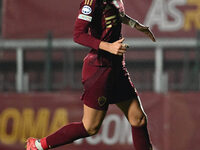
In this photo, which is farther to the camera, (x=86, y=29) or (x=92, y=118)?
(x=92, y=118)

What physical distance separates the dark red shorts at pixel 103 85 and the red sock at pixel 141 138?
32 centimetres

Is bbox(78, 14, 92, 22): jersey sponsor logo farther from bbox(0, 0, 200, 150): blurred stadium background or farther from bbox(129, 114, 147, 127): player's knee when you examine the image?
bbox(0, 0, 200, 150): blurred stadium background

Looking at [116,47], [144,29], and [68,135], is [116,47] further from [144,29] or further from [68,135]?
[68,135]

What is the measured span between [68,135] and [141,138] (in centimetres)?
61

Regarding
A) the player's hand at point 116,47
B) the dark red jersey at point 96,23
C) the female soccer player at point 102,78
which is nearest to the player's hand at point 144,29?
the female soccer player at point 102,78

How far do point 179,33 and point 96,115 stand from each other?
210 inches

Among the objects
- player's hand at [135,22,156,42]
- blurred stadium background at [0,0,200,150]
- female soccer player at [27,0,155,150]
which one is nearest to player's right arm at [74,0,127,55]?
female soccer player at [27,0,155,150]

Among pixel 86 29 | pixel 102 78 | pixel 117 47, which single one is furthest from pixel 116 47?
pixel 102 78

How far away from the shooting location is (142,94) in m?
8.16

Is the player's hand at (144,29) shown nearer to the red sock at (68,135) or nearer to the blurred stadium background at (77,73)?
the red sock at (68,135)

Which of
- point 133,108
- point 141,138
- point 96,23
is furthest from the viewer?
point 141,138

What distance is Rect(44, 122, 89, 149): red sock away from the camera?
15.8 ft

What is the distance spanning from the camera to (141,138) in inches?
197

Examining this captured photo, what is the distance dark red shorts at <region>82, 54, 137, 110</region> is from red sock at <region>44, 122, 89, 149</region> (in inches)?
8.7
